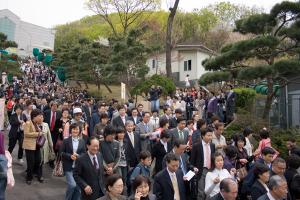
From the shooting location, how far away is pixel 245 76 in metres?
12.2

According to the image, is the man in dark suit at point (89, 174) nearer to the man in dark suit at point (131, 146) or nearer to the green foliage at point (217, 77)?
the man in dark suit at point (131, 146)

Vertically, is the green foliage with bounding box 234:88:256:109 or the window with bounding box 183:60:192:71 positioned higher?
the window with bounding box 183:60:192:71

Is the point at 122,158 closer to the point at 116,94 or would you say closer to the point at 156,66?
the point at 116,94

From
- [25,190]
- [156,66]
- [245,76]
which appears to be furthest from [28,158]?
[156,66]

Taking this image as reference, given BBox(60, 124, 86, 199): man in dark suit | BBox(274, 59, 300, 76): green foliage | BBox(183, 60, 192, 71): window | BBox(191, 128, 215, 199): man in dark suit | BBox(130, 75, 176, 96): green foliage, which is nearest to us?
BBox(191, 128, 215, 199): man in dark suit

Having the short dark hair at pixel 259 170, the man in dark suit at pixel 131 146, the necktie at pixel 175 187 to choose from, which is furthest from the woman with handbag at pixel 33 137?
the short dark hair at pixel 259 170

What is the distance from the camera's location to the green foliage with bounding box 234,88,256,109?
1706 centimetres

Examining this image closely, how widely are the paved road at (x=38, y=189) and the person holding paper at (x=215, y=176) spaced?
3863mm

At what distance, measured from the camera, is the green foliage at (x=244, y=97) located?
56.0 feet

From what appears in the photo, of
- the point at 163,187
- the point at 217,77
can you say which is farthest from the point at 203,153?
the point at 217,77

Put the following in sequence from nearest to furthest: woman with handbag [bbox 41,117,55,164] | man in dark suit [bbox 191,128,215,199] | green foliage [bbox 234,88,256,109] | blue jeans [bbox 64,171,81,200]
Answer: man in dark suit [bbox 191,128,215,199]
blue jeans [bbox 64,171,81,200]
woman with handbag [bbox 41,117,55,164]
green foliage [bbox 234,88,256,109]

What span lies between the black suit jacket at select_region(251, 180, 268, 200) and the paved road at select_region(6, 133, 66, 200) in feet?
14.7

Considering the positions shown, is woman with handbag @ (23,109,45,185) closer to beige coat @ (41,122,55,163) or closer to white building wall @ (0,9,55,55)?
beige coat @ (41,122,55,163)

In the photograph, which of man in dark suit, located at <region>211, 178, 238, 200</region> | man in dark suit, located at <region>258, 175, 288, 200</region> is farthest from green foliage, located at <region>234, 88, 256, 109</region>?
man in dark suit, located at <region>211, 178, 238, 200</region>
